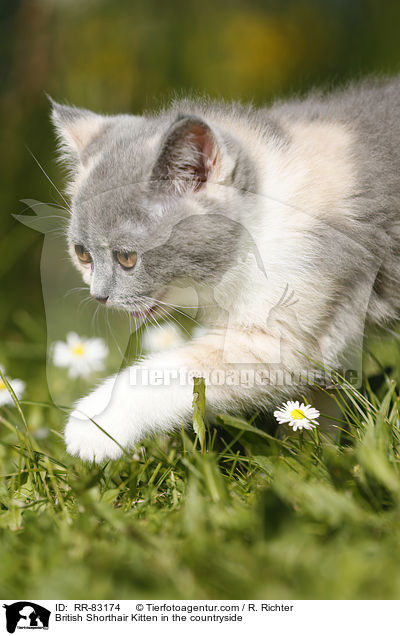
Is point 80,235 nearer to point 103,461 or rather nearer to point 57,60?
point 103,461

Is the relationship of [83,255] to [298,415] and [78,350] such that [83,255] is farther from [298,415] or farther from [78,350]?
[298,415]

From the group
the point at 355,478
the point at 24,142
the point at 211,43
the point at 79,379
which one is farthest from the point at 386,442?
the point at 211,43

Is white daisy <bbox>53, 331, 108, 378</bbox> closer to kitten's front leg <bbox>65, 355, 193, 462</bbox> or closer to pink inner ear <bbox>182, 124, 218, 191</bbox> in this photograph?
kitten's front leg <bbox>65, 355, 193, 462</bbox>

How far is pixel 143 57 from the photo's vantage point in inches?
155

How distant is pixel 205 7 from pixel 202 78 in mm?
613

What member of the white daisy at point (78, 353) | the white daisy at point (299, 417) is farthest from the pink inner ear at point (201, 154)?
the white daisy at point (78, 353)

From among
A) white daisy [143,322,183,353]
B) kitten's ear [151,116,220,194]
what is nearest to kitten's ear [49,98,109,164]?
kitten's ear [151,116,220,194]

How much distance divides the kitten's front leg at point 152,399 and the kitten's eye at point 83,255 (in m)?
0.34

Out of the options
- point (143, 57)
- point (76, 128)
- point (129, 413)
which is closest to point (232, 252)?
point (129, 413)

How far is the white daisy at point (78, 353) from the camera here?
209 cm

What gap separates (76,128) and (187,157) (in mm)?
560
